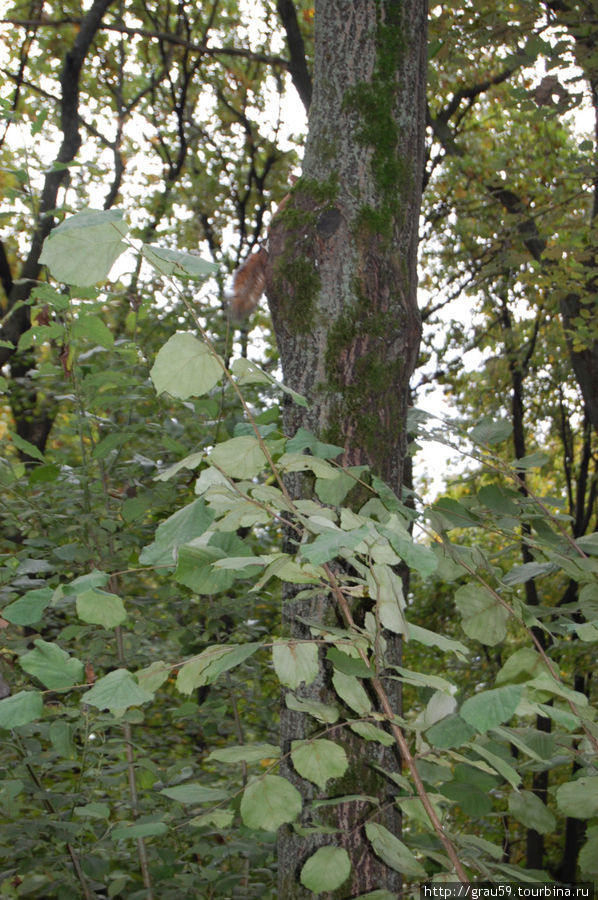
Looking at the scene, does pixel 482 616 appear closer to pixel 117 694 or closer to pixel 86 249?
pixel 117 694

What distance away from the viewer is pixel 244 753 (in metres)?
1.11

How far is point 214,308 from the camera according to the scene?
613 cm

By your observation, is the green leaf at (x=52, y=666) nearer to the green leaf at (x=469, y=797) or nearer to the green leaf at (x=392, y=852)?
the green leaf at (x=392, y=852)

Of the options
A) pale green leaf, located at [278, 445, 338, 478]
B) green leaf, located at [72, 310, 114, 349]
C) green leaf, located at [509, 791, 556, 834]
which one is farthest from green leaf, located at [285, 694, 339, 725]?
green leaf, located at [72, 310, 114, 349]

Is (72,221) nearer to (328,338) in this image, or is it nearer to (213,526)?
(213,526)

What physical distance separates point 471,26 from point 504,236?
106 inches

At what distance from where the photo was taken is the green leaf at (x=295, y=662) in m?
1.02

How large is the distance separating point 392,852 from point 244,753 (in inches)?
10.6

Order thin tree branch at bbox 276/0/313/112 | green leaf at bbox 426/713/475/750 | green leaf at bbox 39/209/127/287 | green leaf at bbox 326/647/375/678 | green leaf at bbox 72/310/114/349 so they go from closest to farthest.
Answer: green leaf at bbox 39/209/127/287, green leaf at bbox 426/713/475/750, green leaf at bbox 326/647/375/678, green leaf at bbox 72/310/114/349, thin tree branch at bbox 276/0/313/112

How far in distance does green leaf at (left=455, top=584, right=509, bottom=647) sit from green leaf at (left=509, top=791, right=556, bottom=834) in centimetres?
35

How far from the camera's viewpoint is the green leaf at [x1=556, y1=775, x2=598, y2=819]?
3.77ft

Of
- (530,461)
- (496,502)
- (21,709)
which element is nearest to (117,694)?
(21,709)

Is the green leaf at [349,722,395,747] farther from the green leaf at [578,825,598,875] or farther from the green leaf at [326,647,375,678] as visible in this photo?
the green leaf at [578,825,598,875]

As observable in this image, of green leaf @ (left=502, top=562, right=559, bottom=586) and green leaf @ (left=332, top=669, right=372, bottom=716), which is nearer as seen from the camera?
green leaf @ (left=332, top=669, right=372, bottom=716)
